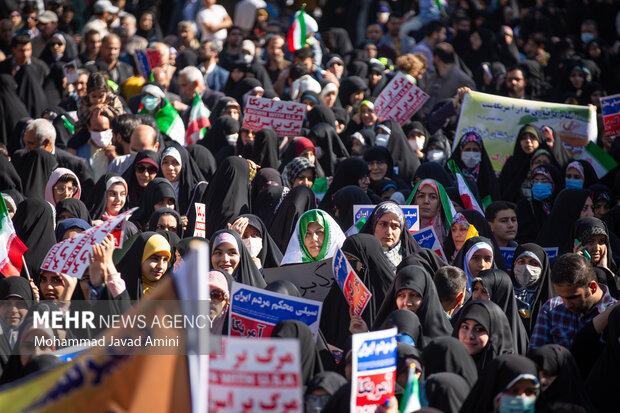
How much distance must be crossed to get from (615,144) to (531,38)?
431 cm

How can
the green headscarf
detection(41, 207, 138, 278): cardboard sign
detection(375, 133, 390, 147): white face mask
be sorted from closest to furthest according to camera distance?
detection(41, 207, 138, 278): cardboard sign < the green headscarf < detection(375, 133, 390, 147): white face mask

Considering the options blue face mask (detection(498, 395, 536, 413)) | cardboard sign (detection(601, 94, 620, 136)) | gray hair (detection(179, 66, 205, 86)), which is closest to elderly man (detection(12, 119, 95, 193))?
gray hair (detection(179, 66, 205, 86))

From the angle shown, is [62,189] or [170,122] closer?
[62,189]

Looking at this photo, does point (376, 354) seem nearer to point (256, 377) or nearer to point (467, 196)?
point (256, 377)

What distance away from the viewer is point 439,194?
785 cm

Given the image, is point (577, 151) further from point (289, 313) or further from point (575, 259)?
Answer: point (289, 313)

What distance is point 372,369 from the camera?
4.46 metres

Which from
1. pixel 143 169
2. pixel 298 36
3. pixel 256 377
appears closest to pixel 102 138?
pixel 143 169

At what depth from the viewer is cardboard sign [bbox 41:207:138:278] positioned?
18.2 feet

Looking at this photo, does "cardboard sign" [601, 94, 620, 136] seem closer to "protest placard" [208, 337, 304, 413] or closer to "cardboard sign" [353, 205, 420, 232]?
"cardboard sign" [353, 205, 420, 232]

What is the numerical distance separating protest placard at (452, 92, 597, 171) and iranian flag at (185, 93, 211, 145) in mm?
2508

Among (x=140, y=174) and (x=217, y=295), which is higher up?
(x=140, y=174)

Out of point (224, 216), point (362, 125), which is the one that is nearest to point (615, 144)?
point (362, 125)

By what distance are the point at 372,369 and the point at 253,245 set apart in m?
2.76
